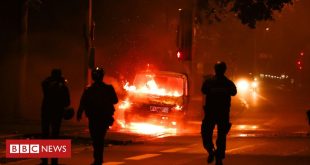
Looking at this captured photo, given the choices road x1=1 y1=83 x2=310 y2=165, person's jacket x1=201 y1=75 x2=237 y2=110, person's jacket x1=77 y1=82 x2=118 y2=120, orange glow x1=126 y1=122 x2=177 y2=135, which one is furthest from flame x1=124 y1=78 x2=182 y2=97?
person's jacket x1=77 y1=82 x2=118 y2=120

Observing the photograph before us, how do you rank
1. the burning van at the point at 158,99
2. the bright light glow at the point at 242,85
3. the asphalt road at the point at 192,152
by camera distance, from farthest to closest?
1. the bright light glow at the point at 242,85
2. the burning van at the point at 158,99
3. the asphalt road at the point at 192,152

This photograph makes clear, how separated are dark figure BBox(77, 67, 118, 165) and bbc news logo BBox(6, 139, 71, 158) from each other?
814 mm

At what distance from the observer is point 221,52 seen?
65.2 m

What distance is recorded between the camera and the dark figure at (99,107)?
44.0 feet

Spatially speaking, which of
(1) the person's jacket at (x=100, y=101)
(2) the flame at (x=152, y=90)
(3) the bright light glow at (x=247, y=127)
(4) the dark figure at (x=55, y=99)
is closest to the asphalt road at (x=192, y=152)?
(4) the dark figure at (x=55, y=99)

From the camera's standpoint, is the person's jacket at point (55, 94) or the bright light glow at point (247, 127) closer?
the person's jacket at point (55, 94)

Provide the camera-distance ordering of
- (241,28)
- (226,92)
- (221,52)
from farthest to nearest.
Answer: (241,28)
(221,52)
(226,92)

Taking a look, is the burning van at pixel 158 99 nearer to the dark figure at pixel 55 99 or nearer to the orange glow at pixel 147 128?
the orange glow at pixel 147 128

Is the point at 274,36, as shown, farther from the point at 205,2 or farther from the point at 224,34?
the point at 205,2

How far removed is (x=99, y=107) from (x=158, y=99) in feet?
39.2

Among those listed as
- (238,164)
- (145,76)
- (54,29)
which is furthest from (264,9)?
(238,164)

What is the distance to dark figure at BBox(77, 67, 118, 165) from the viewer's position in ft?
44.0

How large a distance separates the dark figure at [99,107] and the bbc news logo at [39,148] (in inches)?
32.1

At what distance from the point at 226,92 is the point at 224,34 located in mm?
51977
